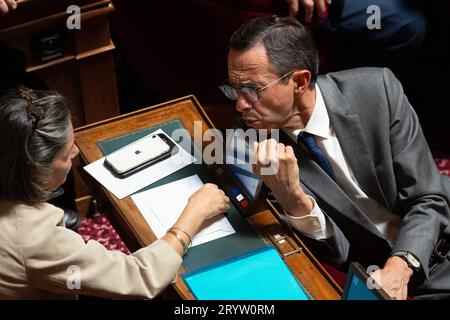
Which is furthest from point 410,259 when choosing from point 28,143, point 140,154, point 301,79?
point 28,143

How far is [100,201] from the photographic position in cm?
206

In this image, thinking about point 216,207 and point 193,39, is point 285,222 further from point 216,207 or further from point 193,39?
point 193,39

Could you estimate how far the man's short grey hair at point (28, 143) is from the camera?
162 centimetres

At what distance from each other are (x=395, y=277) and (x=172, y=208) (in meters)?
0.58

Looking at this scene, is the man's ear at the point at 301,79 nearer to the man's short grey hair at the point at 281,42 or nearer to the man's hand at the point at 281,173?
the man's short grey hair at the point at 281,42

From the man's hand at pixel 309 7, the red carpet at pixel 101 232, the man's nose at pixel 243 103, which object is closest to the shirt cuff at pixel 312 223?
the man's nose at pixel 243 103

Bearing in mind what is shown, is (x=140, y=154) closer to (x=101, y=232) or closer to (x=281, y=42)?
(x=281, y=42)

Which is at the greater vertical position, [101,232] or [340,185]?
[340,185]

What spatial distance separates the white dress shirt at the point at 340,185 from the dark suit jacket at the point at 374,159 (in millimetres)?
27

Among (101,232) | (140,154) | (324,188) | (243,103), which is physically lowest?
(101,232)

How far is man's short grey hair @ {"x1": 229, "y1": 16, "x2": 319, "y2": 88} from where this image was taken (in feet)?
6.40

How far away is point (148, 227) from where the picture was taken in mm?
1888

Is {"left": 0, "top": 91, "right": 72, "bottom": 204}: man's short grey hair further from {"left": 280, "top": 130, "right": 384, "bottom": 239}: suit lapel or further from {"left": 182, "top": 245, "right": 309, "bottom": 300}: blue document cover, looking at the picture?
{"left": 280, "top": 130, "right": 384, "bottom": 239}: suit lapel
